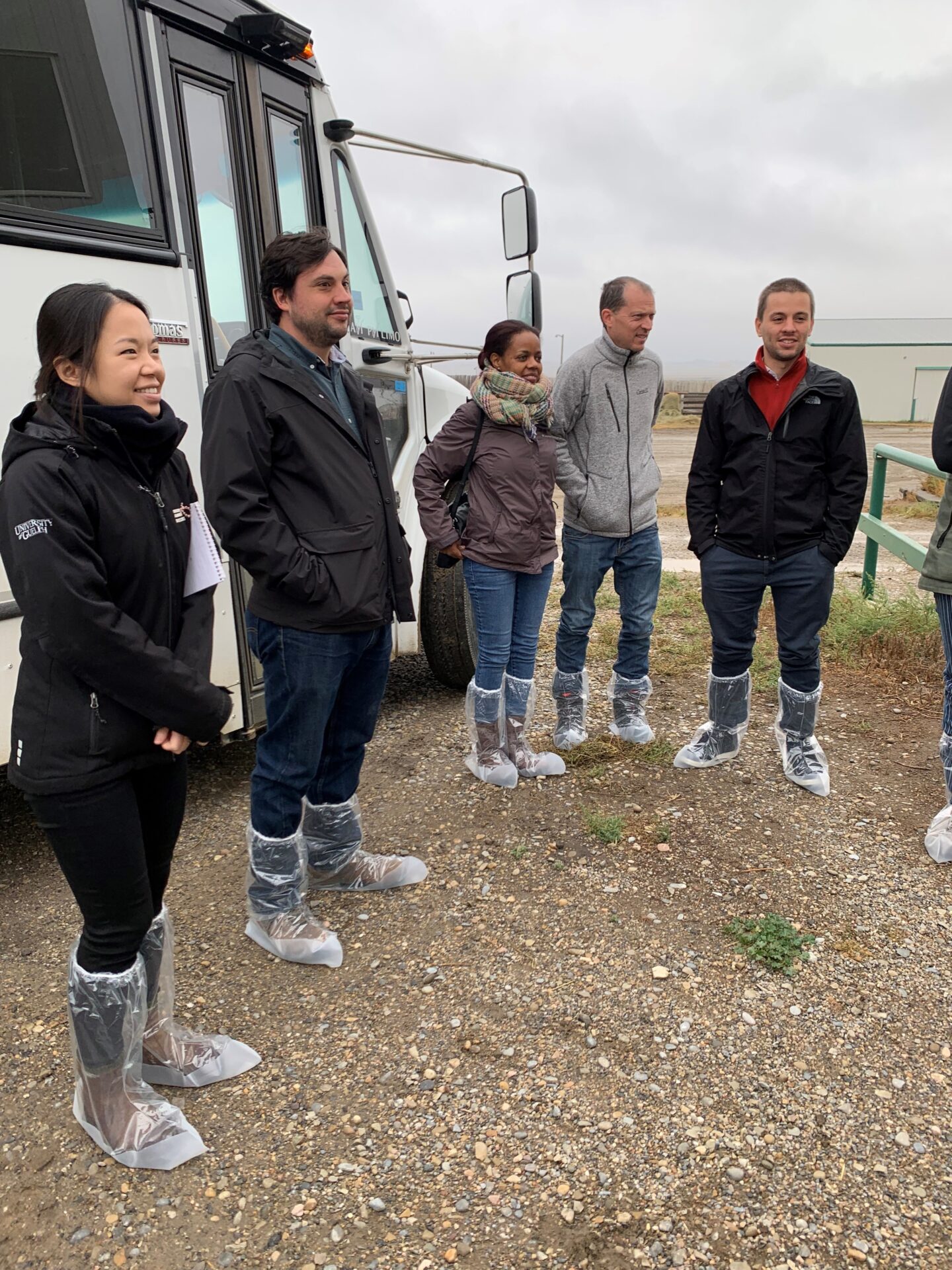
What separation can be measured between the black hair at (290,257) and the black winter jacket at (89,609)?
870 mm

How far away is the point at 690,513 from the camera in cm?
398

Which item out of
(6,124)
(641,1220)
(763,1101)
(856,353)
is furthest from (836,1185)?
(856,353)

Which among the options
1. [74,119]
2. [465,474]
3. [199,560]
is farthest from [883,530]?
[199,560]

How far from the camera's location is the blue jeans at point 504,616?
12.5ft

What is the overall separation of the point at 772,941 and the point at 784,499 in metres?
1.74

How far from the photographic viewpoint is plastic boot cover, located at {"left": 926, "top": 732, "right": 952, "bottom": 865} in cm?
340

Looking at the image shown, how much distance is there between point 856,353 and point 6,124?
40541mm

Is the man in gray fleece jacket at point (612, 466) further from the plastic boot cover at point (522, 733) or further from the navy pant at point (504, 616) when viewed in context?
the plastic boot cover at point (522, 733)

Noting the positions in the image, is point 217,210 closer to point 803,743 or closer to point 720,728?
point 720,728

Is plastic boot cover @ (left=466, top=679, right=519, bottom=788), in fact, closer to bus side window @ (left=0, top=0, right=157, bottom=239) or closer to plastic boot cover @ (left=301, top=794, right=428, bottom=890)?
plastic boot cover @ (left=301, top=794, right=428, bottom=890)

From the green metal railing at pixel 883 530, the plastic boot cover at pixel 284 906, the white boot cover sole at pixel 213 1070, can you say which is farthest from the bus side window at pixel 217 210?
the green metal railing at pixel 883 530

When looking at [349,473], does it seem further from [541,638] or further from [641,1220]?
[541,638]

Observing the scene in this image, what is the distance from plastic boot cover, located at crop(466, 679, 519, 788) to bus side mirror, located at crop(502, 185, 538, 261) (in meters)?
2.25

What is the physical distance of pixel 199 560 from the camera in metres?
2.12
